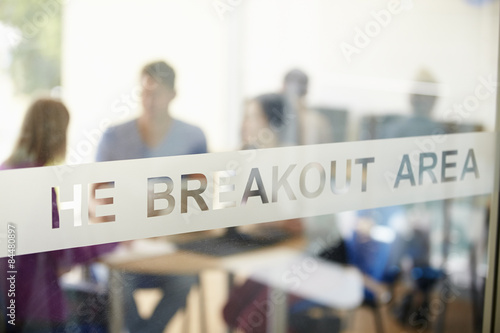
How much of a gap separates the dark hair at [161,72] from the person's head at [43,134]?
26cm

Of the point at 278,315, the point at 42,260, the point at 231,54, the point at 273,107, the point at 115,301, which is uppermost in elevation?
the point at 231,54

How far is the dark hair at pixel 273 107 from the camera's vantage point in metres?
1.79

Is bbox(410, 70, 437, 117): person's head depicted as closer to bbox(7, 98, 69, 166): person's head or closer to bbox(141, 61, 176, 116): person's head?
bbox(141, 61, 176, 116): person's head

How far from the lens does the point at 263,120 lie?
1799mm

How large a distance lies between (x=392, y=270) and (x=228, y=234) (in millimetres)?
742

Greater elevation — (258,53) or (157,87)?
(258,53)

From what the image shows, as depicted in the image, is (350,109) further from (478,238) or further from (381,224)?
(478,238)

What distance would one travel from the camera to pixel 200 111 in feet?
5.52

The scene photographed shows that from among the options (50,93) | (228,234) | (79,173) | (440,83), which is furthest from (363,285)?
(50,93)

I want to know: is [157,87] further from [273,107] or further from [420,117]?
[420,117]

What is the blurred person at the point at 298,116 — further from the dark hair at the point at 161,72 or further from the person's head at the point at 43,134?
the person's head at the point at 43,134

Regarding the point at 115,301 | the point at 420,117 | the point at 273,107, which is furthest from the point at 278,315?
the point at 420,117

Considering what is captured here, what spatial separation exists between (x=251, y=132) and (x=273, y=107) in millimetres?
113

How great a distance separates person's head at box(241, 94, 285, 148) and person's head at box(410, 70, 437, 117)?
60 cm
